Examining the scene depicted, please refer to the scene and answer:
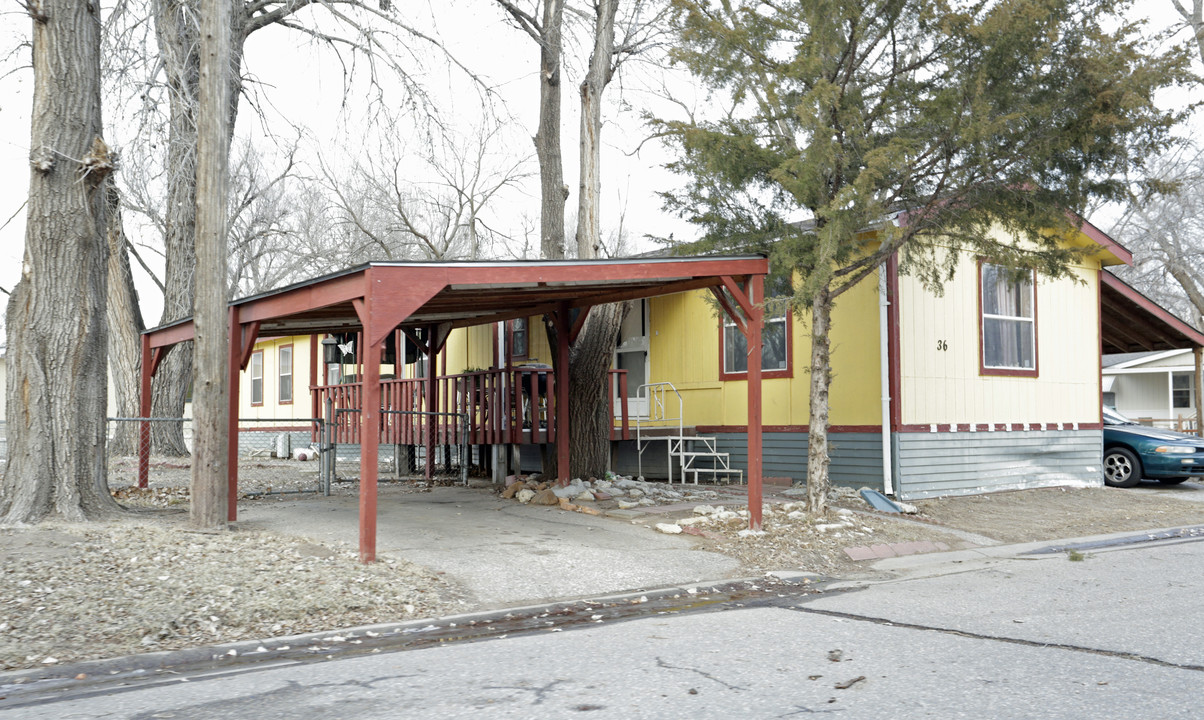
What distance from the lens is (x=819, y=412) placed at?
10.4 m

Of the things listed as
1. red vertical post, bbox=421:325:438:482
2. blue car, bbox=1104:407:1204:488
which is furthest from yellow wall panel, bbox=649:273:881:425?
blue car, bbox=1104:407:1204:488

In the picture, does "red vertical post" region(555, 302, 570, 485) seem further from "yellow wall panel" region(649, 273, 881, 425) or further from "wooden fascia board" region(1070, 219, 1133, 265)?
"wooden fascia board" region(1070, 219, 1133, 265)

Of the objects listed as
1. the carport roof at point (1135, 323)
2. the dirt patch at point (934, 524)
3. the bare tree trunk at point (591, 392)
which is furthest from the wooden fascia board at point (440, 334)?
the carport roof at point (1135, 323)

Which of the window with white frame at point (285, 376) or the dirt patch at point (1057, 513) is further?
the window with white frame at point (285, 376)

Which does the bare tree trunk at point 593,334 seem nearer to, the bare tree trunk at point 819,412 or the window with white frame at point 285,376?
the bare tree trunk at point 819,412

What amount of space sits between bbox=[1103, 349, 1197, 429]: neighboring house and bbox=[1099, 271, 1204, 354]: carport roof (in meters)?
10.8

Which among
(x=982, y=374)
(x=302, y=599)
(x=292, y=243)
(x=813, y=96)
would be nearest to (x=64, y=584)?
(x=302, y=599)

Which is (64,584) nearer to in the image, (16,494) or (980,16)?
(16,494)

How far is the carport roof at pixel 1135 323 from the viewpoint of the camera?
16.6m

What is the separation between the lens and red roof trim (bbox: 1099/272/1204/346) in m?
16.3

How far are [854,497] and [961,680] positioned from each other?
303 inches

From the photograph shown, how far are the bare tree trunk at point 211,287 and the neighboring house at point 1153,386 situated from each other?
27959 millimetres

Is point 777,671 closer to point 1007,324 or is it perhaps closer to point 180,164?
point 180,164

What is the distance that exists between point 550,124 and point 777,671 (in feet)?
35.5
